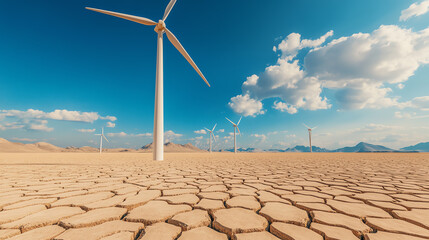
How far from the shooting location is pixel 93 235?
3.07 ft

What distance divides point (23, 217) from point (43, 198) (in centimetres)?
51

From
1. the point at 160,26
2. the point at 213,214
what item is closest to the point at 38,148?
the point at 160,26

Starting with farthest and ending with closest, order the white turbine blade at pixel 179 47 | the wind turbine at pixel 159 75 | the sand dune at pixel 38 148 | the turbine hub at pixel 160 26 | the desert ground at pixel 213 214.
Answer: the sand dune at pixel 38 148 < the white turbine blade at pixel 179 47 < the turbine hub at pixel 160 26 < the wind turbine at pixel 159 75 < the desert ground at pixel 213 214

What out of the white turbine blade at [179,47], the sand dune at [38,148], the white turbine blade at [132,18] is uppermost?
the white turbine blade at [132,18]

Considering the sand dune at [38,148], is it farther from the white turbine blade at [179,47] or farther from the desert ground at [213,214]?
the desert ground at [213,214]

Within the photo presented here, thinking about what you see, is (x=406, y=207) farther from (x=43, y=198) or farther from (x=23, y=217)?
(x=43, y=198)

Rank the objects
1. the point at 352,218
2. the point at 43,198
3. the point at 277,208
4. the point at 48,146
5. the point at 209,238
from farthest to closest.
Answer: the point at 48,146 → the point at 43,198 → the point at 277,208 → the point at 352,218 → the point at 209,238

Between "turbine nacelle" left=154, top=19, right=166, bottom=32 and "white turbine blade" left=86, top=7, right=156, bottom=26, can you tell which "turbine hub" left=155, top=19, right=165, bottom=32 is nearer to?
"turbine nacelle" left=154, top=19, right=166, bottom=32

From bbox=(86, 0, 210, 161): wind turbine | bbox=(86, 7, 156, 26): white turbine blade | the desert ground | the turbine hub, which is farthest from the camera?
the turbine hub

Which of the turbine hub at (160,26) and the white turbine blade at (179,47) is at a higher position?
the turbine hub at (160,26)

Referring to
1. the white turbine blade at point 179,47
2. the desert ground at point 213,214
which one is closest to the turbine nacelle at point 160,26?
the white turbine blade at point 179,47

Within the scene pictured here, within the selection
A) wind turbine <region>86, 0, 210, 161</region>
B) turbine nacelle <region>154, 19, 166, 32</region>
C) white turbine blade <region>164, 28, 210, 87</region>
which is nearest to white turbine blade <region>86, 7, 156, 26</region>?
wind turbine <region>86, 0, 210, 161</region>

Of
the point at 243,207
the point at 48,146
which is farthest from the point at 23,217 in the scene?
the point at 48,146

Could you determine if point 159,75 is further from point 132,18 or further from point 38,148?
point 38,148
